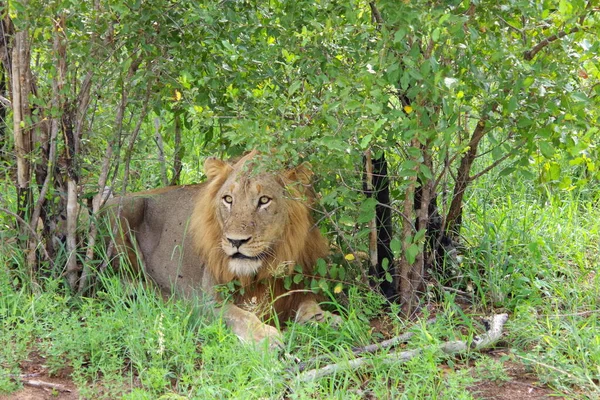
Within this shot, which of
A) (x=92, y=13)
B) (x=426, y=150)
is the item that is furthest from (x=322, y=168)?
(x=92, y=13)

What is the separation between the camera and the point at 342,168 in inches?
175

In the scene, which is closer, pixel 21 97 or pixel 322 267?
pixel 322 267

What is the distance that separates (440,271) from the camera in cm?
524

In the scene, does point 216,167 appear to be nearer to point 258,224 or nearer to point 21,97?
point 258,224

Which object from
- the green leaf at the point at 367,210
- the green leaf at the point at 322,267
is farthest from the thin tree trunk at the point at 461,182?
the green leaf at the point at 322,267

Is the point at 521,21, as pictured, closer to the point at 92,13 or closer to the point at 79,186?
the point at 92,13

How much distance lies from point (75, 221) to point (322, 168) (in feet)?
5.44

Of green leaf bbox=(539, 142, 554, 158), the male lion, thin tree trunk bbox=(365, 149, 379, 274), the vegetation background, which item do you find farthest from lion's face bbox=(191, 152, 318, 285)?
green leaf bbox=(539, 142, 554, 158)

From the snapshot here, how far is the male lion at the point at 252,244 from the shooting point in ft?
15.5

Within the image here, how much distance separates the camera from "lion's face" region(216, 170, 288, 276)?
Answer: 15.4 ft

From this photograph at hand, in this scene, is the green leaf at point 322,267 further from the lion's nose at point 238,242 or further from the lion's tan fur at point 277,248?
the lion's nose at point 238,242

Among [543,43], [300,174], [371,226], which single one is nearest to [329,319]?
[371,226]

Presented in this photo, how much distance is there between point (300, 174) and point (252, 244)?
45 cm

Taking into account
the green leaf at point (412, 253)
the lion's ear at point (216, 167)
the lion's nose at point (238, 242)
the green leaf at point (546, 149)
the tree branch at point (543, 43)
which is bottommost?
the lion's nose at point (238, 242)
